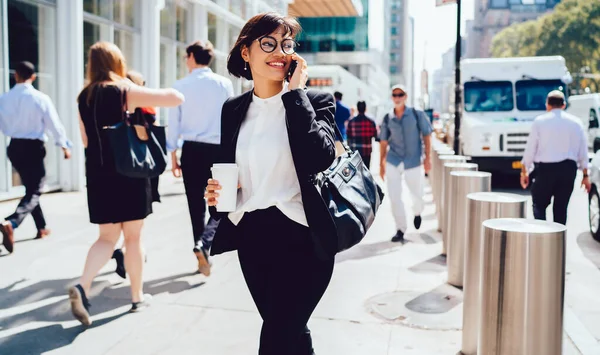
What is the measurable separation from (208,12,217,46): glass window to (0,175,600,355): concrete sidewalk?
12.3 m

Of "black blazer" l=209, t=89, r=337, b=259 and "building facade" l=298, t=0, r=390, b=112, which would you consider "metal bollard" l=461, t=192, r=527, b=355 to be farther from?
"building facade" l=298, t=0, r=390, b=112

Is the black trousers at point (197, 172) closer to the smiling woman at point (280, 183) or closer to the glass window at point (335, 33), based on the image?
the smiling woman at point (280, 183)

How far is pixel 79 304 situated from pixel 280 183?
2182mm

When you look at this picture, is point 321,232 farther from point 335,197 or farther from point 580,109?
point 580,109

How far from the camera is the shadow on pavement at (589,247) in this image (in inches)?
268

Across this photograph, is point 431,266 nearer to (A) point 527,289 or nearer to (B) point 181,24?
(A) point 527,289

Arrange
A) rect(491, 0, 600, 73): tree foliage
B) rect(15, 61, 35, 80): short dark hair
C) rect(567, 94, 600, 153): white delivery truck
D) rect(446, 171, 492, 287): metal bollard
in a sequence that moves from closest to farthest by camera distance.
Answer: rect(446, 171, 492, 287): metal bollard
rect(15, 61, 35, 80): short dark hair
rect(567, 94, 600, 153): white delivery truck
rect(491, 0, 600, 73): tree foliage

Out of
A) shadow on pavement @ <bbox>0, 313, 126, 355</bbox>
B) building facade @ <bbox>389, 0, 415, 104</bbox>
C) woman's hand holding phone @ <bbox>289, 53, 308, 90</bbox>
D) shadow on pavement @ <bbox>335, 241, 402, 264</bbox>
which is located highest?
building facade @ <bbox>389, 0, 415, 104</bbox>

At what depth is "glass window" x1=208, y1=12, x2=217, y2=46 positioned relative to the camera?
728 inches

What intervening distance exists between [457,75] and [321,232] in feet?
37.5

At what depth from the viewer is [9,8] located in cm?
968

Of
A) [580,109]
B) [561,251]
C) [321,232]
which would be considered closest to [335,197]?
[321,232]

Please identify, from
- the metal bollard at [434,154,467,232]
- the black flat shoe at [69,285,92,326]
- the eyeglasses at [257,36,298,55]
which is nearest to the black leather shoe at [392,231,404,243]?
the metal bollard at [434,154,467,232]

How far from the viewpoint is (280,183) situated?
2582 millimetres
